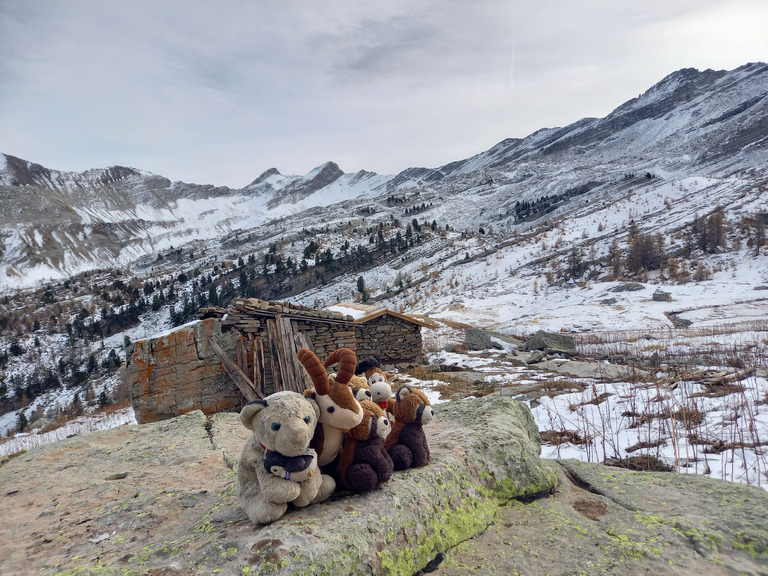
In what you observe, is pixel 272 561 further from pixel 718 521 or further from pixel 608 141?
pixel 608 141

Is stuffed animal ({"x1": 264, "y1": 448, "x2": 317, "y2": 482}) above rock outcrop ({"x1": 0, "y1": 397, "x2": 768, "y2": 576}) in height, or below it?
above

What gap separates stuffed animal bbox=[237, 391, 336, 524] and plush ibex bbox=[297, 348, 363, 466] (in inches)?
3.9

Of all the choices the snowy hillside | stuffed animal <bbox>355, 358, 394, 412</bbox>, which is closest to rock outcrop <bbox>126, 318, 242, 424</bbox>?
stuffed animal <bbox>355, 358, 394, 412</bbox>

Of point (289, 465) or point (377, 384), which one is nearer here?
point (289, 465)

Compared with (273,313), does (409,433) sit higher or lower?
lower

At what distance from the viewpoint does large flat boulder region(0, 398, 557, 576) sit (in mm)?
2186

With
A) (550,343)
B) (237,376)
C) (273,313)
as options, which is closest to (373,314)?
(273,313)

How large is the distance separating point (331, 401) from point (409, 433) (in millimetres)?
933

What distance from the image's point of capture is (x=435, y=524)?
2658 millimetres

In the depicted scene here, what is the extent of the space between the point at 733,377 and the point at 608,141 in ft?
408

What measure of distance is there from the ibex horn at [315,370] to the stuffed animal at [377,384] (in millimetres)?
622

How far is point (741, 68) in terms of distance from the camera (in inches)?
4368

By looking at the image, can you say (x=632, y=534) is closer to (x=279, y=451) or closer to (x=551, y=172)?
(x=279, y=451)

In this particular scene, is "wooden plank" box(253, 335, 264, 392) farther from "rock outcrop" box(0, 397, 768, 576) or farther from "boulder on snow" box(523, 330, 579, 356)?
"boulder on snow" box(523, 330, 579, 356)
